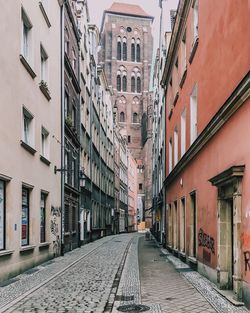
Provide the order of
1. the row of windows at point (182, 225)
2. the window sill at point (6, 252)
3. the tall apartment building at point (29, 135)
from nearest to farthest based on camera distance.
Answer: the window sill at point (6, 252) → the tall apartment building at point (29, 135) → the row of windows at point (182, 225)

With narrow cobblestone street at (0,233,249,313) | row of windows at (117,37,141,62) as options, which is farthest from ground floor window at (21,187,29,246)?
row of windows at (117,37,141,62)

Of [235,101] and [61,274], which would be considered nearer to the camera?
[235,101]

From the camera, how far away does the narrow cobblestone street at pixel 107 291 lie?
9078mm

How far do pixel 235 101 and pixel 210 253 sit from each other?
4610 millimetres

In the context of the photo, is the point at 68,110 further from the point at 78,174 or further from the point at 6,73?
the point at 6,73

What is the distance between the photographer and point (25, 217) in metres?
15.2

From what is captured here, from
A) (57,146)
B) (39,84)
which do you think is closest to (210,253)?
(39,84)

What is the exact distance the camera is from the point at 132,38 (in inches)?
4023

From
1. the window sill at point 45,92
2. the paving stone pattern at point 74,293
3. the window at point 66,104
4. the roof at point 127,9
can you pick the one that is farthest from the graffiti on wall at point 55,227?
the roof at point 127,9

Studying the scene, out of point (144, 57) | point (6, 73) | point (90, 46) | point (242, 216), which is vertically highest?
point (144, 57)

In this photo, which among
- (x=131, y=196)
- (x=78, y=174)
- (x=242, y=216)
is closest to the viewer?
(x=242, y=216)

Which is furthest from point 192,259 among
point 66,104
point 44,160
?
point 66,104

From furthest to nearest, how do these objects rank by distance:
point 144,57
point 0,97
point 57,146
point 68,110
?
1. point 144,57
2. point 68,110
3. point 57,146
4. point 0,97

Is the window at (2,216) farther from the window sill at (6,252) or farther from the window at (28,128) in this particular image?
the window at (28,128)
